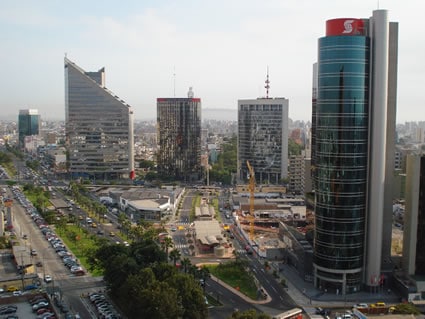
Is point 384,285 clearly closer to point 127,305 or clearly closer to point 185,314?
point 185,314

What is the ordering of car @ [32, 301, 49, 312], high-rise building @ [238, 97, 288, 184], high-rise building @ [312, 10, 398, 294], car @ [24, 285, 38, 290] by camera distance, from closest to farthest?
car @ [32, 301, 49, 312]
high-rise building @ [312, 10, 398, 294]
car @ [24, 285, 38, 290]
high-rise building @ [238, 97, 288, 184]

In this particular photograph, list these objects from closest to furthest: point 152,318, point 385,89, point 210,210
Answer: point 152,318, point 385,89, point 210,210

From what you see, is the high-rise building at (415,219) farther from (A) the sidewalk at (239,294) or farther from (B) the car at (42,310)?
(B) the car at (42,310)

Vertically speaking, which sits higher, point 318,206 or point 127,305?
point 318,206

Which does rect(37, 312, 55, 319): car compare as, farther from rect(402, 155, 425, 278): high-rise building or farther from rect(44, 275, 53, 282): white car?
rect(402, 155, 425, 278): high-rise building

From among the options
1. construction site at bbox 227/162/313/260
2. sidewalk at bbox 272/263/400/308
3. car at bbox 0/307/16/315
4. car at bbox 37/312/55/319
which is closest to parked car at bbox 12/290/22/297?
car at bbox 0/307/16/315

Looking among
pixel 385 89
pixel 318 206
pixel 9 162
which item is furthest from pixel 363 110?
pixel 9 162

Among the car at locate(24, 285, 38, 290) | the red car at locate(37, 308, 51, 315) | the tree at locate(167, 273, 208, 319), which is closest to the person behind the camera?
the tree at locate(167, 273, 208, 319)

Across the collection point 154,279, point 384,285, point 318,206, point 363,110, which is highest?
point 363,110
